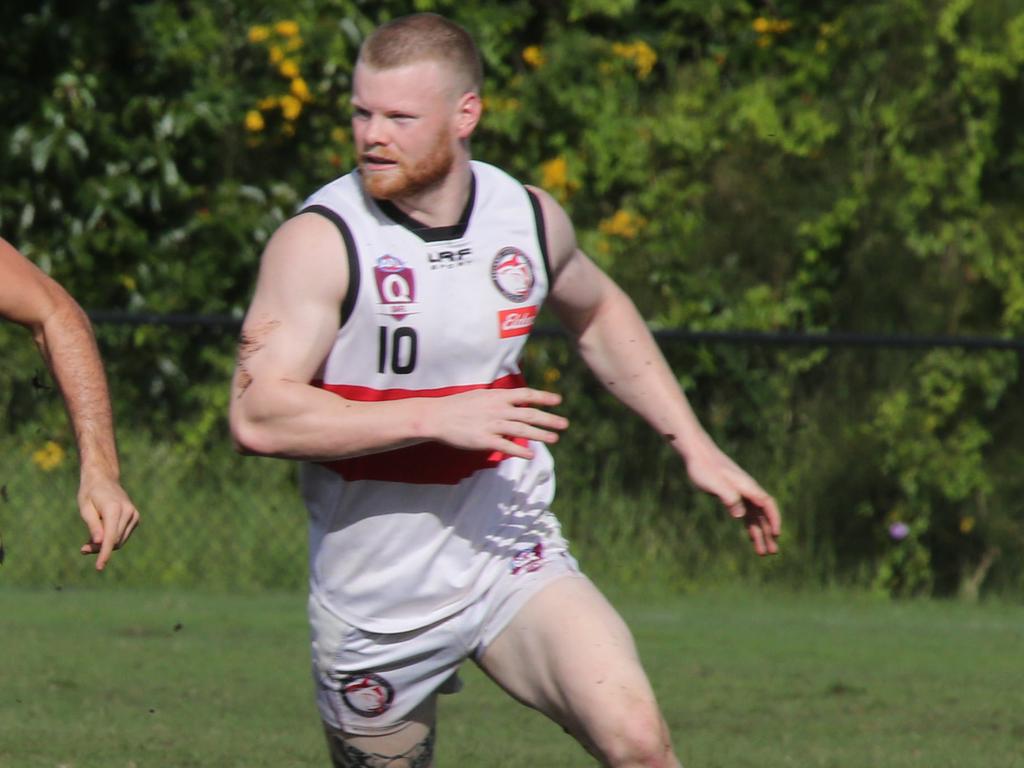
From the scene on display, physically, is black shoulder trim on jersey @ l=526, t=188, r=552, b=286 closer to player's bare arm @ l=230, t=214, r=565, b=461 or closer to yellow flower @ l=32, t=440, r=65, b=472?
player's bare arm @ l=230, t=214, r=565, b=461

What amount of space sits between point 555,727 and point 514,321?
2.98 meters

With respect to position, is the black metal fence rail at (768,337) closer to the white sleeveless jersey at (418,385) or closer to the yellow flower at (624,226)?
the yellow flower at (624,226)

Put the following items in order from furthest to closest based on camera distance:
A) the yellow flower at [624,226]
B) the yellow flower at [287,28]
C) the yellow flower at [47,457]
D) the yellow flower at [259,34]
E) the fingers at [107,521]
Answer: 1. the yellow flower at [259,34]
2. the yellow flower at [287,28]
3. the yellow flower at [624,226]
4. the yellow flower at [47,457]
5. the fingers at [107,521]

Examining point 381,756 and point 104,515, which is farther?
point 381,756

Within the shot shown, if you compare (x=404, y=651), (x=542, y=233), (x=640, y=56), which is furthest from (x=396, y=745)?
(x=640, y=56)

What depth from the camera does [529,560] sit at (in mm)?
3898

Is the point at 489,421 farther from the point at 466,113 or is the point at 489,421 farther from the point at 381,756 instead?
the point at 381,756

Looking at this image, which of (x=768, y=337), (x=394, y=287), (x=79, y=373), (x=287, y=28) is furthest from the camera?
(x=287, y=28)

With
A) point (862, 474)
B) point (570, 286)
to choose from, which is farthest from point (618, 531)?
point (570, 286)

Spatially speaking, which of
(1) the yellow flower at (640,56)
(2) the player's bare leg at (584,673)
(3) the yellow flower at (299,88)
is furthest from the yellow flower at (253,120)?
(2) the player's bare leg at (584,673)

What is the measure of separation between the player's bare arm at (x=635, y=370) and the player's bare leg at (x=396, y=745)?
30.9 inches

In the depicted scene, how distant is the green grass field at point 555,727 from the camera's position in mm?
6012

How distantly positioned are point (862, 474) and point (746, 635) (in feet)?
6.01

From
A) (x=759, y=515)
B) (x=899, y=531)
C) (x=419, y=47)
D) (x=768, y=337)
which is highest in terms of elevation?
(x=419, y=47)
